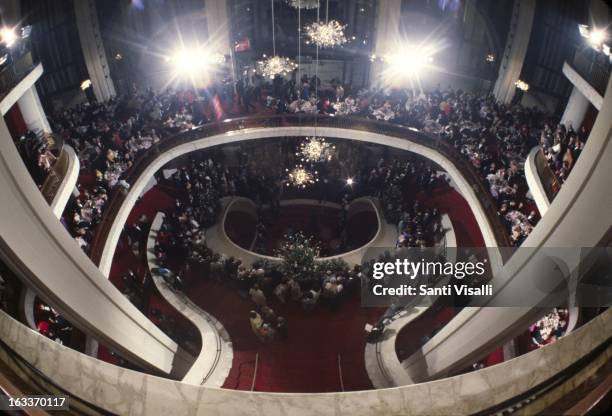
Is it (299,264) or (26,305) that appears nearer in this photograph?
(26,305)

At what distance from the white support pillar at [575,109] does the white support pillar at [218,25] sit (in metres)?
12.3

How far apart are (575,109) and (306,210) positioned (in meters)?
9.52

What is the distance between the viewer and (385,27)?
15.8m

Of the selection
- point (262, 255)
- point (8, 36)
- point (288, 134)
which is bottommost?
point (262, 255)

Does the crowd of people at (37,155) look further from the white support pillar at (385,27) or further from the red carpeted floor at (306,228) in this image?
the white support pillar at (385,27)

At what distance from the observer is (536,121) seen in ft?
42.6

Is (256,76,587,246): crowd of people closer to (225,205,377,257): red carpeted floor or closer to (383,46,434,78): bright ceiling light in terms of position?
(383,46,434,78): bright ceiling light

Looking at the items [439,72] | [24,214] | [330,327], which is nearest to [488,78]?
[439,72]

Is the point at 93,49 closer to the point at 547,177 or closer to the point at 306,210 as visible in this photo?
the point at 306,210

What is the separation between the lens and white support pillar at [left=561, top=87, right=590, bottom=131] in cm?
1159

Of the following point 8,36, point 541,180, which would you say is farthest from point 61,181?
point 541,180

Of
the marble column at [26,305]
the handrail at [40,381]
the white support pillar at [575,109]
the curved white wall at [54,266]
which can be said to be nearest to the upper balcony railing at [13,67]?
the marble column at [26,305]

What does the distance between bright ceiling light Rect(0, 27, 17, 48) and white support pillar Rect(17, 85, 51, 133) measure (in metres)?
1.32

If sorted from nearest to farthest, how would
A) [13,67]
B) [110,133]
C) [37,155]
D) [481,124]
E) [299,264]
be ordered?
[37,155] < [13,67] < [299,264] < [110,133] < [481,124]
